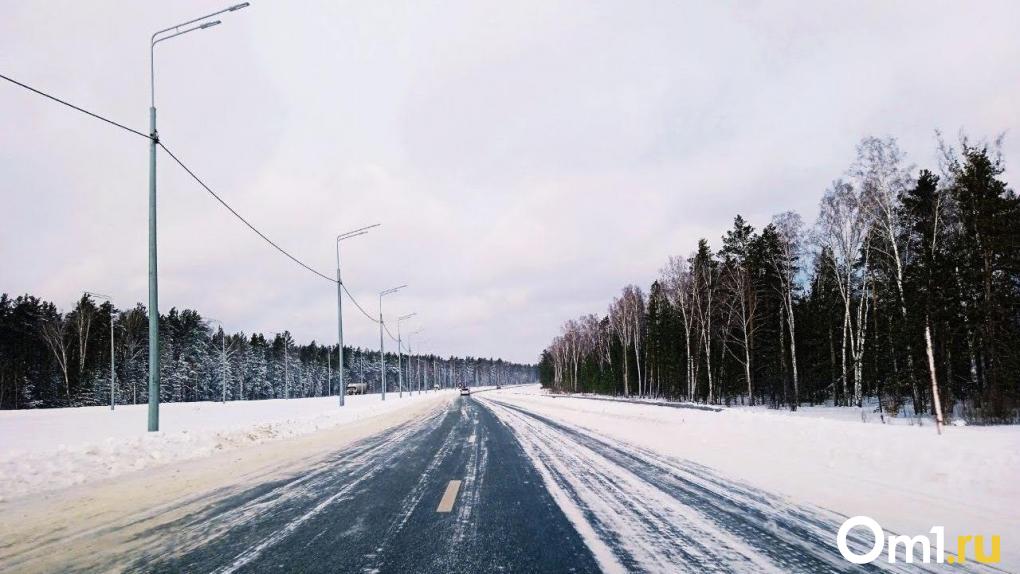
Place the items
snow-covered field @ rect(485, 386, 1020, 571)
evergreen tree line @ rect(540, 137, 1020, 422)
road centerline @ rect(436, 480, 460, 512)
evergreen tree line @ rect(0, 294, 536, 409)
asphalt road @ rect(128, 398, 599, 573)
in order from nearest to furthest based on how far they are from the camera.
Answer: asphalt road @ rect(128, 398, 599, 573) < snow-covered field @ rect(485, 386, 1020, 571) < road centerline @ rect(436, 480, 460, 512) < evergreen tree line @ rect(540, 137, 1020, 422) < evergreen tree line @ rect(0, 294, 536, 409)

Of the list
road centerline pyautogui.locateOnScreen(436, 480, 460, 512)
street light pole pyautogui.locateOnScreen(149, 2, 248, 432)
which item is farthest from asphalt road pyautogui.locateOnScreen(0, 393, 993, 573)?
street light pole pyautogui.locateOnScreen(149, 2, 248, 432)

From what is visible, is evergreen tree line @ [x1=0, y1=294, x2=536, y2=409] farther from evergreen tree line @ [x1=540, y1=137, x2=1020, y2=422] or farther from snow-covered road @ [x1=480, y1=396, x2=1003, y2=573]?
snow-covered road @ [x1=480, y1=396, x2=1003, y2=573]

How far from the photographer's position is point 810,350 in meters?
41.3

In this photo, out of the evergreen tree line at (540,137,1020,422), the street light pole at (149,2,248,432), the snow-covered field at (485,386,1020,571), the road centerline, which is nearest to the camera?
the snow-covered field at (485,386,1020,571)

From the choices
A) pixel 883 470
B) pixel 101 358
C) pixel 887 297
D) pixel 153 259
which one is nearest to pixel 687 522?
pixel 883 470

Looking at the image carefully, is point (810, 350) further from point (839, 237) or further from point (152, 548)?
point (152, 548)

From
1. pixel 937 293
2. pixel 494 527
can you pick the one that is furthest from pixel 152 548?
pixel 937 293

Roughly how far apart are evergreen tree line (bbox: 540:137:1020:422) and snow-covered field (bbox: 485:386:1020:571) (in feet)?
23.6

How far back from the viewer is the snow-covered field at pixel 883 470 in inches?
216

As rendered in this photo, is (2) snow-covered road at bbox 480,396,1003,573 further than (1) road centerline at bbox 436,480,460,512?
No

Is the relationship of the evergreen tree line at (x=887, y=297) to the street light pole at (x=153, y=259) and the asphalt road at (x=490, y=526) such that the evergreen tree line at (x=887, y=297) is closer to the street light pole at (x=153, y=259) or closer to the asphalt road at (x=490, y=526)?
the asphalt road at (x=490, y=526)

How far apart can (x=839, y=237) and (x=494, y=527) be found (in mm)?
33339

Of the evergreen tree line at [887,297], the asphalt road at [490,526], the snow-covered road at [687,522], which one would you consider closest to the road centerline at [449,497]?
the asphalt road at [490,526]

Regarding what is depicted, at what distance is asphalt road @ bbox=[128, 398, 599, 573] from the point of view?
387 centimetres
